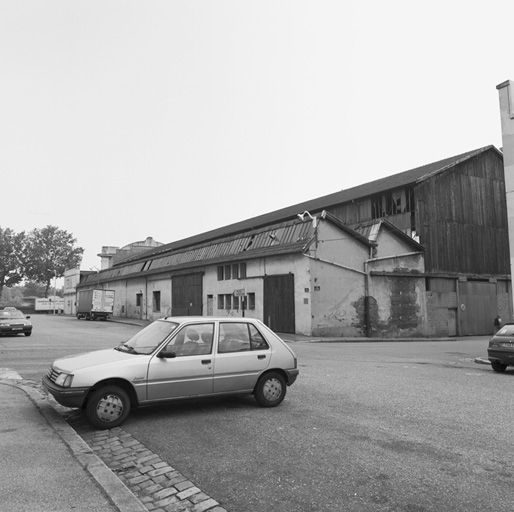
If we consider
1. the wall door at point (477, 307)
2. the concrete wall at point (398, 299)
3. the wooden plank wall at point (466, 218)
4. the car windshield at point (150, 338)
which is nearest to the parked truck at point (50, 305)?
the concrete wall at point (398, 299)

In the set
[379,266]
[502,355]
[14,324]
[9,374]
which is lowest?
[9,374]

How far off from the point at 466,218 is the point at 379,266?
964 centimetres

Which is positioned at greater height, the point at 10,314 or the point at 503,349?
the point at 10,314

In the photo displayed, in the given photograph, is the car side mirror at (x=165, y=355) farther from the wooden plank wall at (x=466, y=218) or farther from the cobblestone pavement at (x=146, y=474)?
the wooden plank wall at (x=466, y=218)

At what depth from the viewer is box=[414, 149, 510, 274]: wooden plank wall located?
105 ft

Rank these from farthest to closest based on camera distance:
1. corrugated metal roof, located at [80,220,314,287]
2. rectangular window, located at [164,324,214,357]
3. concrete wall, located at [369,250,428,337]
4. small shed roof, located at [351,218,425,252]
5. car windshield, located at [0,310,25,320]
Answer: small shed roof, located at [351,218,425,252], concrete wall, located at [369,250,428,337], corrugated metal roof, located at [80,220,314,287], car windshield, located at [0,310,25,320], rectangular window, located at [164,324,214,357]

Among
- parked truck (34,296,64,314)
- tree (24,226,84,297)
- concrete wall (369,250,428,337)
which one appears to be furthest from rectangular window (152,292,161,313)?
tree (24,226,84,297)

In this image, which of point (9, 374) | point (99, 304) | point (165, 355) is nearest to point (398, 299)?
point (9, 374)

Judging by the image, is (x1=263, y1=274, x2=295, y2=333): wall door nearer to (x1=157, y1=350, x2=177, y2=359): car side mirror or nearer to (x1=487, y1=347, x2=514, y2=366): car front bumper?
(x1=487, y1=347, x2=514, y2=366): car front bumper

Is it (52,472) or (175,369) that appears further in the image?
(175,369)

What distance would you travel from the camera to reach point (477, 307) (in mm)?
33625

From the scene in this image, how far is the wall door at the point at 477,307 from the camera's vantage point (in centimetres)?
3281

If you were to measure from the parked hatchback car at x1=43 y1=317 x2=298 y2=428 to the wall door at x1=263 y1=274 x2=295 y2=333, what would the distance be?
752 inches

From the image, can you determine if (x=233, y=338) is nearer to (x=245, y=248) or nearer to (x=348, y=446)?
(x=348, y=446)
